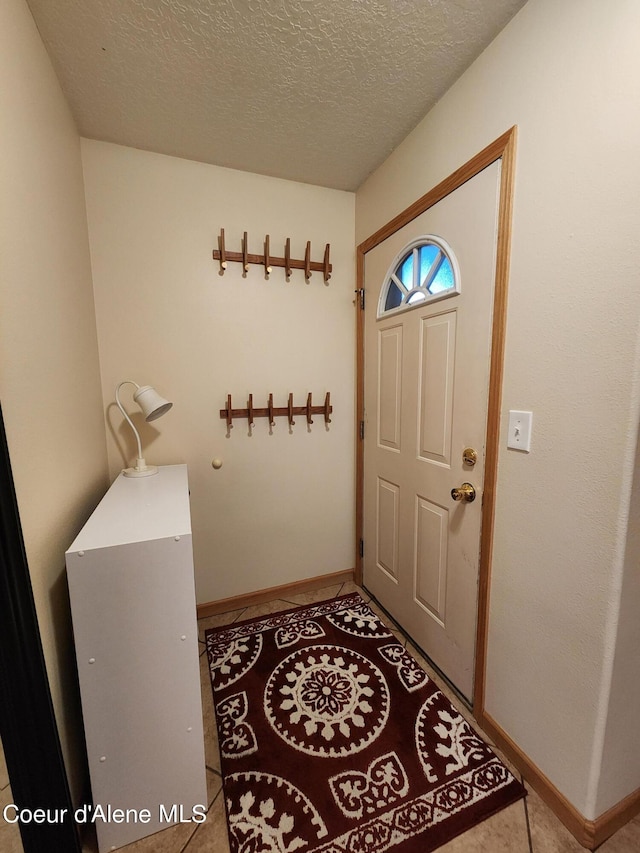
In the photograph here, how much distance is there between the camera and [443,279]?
1.40 m

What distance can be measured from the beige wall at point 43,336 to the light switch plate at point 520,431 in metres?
1.40

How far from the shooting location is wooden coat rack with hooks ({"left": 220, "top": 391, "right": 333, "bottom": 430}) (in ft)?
6.14

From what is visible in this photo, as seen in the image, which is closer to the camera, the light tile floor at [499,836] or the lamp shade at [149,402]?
the light tile floor at [499,836]

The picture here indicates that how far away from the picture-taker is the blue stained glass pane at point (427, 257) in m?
1.44

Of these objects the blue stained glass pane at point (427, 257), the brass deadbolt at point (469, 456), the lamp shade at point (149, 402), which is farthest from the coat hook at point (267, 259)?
the brass deadbolt at point (469, 456)

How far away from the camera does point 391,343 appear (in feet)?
5.74

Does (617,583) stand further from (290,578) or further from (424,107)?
(424,107)

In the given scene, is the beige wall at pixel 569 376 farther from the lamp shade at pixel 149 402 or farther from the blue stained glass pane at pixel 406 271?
the lamp shade at pixel 149 402

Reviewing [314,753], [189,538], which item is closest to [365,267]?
[189,538]

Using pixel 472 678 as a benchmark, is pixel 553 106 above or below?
above

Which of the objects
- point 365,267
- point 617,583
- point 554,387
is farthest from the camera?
point 365,267

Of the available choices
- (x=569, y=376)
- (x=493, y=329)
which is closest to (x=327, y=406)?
(x=493, y=329)

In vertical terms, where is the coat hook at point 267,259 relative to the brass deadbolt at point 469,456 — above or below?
above

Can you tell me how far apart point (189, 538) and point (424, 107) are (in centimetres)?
189
